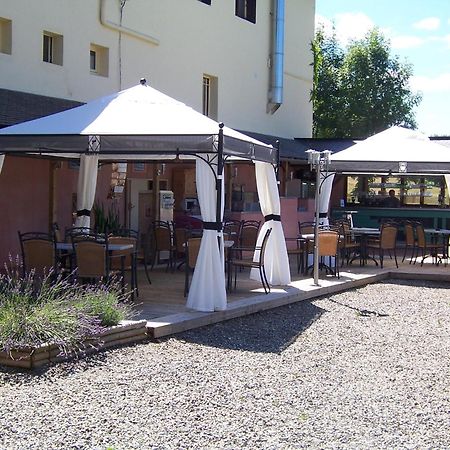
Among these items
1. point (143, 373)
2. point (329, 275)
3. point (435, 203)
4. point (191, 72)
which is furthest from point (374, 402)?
point (435, 203)

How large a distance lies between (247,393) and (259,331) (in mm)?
2898

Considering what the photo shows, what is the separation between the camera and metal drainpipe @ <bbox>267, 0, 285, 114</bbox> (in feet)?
70.6

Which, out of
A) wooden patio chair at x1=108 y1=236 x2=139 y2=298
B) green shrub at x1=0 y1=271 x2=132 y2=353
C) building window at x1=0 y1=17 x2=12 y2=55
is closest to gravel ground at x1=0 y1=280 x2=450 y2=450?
green shrub at x1=0 y1=271 x2=132 y2=353

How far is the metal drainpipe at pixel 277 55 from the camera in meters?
21.5

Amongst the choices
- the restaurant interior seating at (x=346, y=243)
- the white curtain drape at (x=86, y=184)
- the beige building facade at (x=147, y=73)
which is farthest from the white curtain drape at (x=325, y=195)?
the white curtain drape at (x=86, y=184)

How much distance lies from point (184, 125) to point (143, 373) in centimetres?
380

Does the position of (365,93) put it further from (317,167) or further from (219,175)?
(219,175)

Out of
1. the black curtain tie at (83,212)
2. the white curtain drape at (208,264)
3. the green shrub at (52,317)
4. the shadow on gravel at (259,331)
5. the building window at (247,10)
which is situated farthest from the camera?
the building window at (247,10)

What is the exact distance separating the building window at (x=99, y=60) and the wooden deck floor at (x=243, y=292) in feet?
13.7

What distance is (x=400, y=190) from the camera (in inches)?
879

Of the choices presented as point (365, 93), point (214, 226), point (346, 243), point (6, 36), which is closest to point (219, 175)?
point (214, 226)

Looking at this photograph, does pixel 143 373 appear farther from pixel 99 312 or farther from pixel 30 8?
pixel 30 8

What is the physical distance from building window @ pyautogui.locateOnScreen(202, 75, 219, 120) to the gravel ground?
10.5 metres

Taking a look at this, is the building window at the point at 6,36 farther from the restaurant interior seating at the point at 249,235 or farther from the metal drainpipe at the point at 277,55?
the metal drainpipe at the point at 277,55
